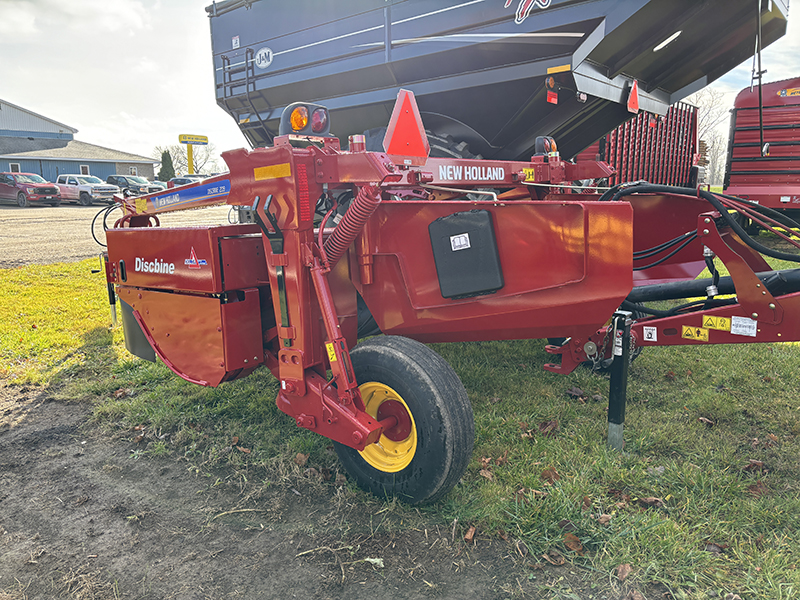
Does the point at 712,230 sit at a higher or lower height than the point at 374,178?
lower

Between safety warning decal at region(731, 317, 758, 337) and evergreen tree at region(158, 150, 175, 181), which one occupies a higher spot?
evergreen tree at region(158, 150, 175, 181)

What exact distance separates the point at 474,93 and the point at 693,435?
2832 mm

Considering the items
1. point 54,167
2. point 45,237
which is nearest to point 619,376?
point 45,237

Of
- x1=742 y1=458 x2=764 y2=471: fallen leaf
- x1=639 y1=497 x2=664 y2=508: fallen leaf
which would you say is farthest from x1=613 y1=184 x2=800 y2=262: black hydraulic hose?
x1=639 y1=497 x2=664 y2=508: fallen leaf

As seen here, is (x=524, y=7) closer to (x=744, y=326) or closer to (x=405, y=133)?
(x=405, y=133)

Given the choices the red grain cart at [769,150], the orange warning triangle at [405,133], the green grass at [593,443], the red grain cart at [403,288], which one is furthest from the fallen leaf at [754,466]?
the red grain cart at [769,150]

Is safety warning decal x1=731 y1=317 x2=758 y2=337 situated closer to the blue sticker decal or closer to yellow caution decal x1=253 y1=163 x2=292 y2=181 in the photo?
yellow caution decal x1=253 y1=163 x2=292 y2=181

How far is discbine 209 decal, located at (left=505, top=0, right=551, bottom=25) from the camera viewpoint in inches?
146

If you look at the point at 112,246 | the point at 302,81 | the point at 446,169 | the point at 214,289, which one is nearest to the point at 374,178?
the point at 446,169

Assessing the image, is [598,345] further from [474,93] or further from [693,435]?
[474,93]

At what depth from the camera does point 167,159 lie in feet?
138

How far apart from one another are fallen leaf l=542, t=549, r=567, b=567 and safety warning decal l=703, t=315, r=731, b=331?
126cm

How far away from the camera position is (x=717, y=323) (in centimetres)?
254

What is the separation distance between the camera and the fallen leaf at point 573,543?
2.24 metres
